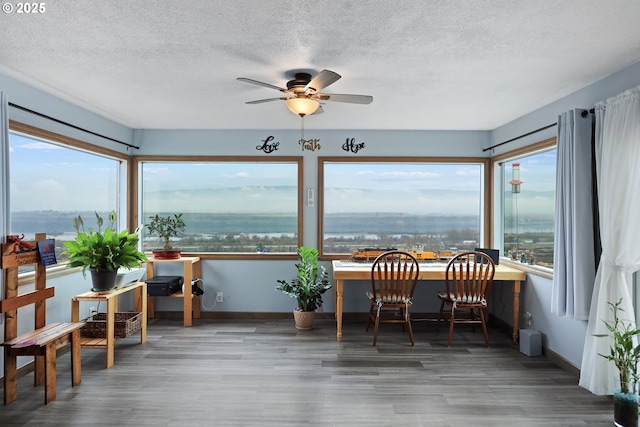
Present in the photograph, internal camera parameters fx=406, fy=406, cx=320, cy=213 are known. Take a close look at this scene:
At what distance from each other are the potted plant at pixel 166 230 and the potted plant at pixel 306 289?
1.47m

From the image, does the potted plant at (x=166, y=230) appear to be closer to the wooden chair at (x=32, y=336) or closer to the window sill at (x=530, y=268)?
the wooden chair at (x=32, y=336)

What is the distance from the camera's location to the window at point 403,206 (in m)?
5.45

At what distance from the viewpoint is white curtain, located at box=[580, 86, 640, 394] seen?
9.31 ft

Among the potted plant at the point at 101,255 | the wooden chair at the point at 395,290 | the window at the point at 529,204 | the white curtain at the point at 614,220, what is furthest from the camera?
the wooden chair at the point at 395,290

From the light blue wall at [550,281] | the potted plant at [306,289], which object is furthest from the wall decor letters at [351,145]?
the light blue wall at [550,281]

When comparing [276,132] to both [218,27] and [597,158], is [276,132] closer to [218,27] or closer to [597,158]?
[218,27]

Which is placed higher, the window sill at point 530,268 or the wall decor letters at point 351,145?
the wall decor letters at point 351,145

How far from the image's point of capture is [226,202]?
548 centimetres

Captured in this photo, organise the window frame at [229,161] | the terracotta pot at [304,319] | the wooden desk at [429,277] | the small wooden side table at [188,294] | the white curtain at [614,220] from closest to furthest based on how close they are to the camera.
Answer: the white curtain at [614,220] < the wooden desk at [429,277] < the terracotta pot at [304,319] < the small wooden side table at [188,294] < the window frame at [229,161]

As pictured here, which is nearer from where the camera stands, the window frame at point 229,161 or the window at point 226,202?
the window frame at point 229,161

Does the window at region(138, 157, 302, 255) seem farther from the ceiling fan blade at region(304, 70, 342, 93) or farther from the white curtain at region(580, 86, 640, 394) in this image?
the white curtain at region(580, 86, 640, 394)

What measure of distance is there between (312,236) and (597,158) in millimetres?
3223

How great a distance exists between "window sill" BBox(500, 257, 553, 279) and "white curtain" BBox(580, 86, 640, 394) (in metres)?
0.85

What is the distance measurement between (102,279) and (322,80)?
8.75ft
